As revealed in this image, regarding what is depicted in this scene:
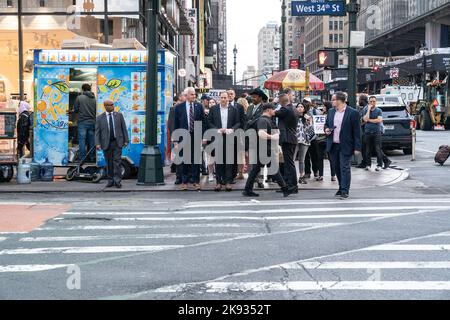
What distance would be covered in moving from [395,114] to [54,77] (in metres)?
12.4

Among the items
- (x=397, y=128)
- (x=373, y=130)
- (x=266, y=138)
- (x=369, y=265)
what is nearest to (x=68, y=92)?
(x=266, y=138)

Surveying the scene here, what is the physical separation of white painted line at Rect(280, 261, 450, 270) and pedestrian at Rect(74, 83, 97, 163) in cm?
999

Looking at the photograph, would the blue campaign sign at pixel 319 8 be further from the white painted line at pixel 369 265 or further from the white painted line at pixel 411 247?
the white painted line at pixel 369 265

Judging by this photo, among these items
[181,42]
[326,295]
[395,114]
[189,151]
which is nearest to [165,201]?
[189,151]

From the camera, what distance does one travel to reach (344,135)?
13195 millimetres

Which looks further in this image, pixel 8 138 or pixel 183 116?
pixel 8 138

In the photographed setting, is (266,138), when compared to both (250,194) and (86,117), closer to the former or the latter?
(250,194)

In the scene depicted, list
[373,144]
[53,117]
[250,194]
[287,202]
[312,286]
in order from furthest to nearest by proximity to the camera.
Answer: [373,144] → [53,117] → [250,194] → [287,202] → [312,286]

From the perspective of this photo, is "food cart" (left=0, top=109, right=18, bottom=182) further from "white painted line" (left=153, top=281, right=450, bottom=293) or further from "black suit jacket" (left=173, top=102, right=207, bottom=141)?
"white painted line" (left=153, top=281, right=450, bottom=293)

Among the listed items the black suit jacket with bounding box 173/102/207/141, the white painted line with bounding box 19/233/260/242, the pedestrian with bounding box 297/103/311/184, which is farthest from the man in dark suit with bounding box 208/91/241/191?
the white painted line with bounding box 19/233/260/242

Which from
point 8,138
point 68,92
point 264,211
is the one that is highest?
point 68,92

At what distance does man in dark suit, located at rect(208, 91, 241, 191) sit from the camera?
1459 centimetres

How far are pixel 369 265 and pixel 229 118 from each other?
302 inches

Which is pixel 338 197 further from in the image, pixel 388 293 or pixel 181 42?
pixel 181 42
